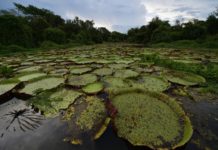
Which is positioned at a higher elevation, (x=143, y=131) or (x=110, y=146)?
(x=143, y=131)

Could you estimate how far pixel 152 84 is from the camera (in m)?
3.01

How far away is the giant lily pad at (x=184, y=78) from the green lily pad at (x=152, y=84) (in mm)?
278

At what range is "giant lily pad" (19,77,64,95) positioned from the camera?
8.98ft

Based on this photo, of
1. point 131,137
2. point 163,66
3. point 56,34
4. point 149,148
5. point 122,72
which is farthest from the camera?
point 56,34

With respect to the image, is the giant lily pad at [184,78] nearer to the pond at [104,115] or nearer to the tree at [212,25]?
the pond at [104,115]

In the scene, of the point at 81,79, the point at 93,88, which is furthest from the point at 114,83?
the point at 81,79

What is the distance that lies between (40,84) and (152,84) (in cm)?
217

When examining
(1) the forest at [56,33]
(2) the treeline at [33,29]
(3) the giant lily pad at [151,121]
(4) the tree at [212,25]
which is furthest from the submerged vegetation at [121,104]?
(4) the tree at [212,25]

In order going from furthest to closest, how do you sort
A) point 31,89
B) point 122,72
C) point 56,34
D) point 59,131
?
point 56,34 < point 122,72 < point 31,89 < point 59,131

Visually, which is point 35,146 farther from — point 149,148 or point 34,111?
point 149,148

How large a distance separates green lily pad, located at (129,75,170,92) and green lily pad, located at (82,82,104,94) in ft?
2.01

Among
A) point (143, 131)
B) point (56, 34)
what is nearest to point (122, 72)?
point (143, 131)

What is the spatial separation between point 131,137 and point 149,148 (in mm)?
198

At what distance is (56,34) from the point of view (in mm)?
18016
